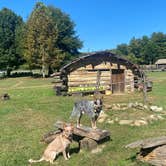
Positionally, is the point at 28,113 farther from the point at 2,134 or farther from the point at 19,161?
the point at 19,161

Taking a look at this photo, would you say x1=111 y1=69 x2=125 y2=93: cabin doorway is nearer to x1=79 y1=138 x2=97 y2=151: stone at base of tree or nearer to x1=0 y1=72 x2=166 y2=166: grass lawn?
x1=0 y1=72 x2=166 y2=166: grass lawn

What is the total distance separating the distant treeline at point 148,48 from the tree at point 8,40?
46319 mm

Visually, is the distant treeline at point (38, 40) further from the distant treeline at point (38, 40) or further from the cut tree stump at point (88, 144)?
the cut tree stump at point (88, 144)

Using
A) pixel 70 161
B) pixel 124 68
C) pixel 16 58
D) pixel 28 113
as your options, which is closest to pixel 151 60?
pixel 16 58

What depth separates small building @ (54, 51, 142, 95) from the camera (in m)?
27.8

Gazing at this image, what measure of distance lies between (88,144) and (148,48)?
326ft

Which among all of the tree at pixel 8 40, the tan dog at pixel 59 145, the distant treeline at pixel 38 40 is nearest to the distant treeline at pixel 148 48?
the distant treeline at pixel 38 40

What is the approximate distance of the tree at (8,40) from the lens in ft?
201

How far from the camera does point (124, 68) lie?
2872cm

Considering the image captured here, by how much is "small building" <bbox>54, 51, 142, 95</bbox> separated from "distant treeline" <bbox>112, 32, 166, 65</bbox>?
72.1 metres

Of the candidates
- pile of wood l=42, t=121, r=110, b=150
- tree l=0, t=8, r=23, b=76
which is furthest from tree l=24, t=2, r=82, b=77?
pile of wood l=42, t=121, r=110, b=150

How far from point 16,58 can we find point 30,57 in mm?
10626

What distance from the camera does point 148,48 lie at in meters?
105

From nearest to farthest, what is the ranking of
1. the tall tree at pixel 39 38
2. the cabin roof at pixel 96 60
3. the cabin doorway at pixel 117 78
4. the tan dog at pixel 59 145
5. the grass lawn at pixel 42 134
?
the tan dog at pixel 59 145 < the grass lawn at pixel 42 134 < the cabin roof at pixel 96 60 < the cabin doorway at pixel 117 78 < the tall tree at pixel 39 38
